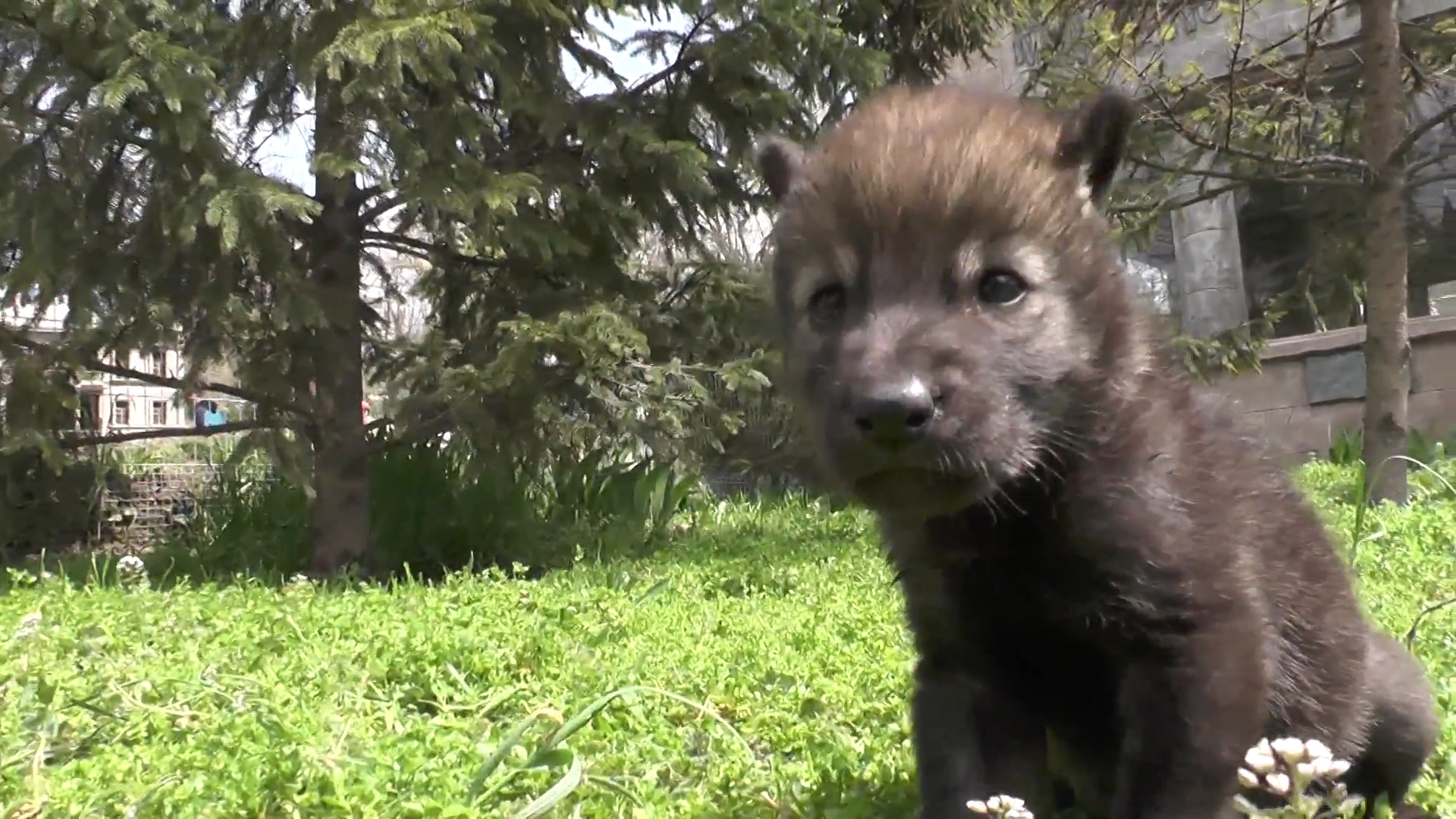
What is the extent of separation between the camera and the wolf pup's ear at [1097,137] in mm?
2086

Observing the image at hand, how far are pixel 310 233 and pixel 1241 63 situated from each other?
213 inches

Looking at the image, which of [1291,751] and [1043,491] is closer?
[1291,751]

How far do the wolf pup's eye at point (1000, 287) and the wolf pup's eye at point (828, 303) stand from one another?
0.22m

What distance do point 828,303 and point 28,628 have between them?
8.76 ft

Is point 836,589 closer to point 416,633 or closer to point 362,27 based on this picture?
point 416,633

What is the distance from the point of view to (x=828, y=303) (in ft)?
6.57

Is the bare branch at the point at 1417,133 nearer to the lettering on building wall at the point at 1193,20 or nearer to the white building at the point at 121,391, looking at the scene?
the lettering on building wall at the point at 1193,20

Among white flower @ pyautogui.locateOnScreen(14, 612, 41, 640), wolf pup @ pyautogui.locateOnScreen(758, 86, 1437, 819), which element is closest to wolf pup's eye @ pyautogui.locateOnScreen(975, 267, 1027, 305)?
wolf pup @ pyautogui.locateOnScreen(758, 86, 1437, 819)

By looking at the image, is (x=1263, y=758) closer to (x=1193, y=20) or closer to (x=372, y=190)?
(x=372, y=190)

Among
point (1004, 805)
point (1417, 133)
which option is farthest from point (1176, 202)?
point (1004, 805)

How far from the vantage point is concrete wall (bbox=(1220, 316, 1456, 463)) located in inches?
364

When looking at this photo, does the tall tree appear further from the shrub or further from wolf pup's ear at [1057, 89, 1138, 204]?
wolf pup's ear at [1057, 89, 1138, 204]

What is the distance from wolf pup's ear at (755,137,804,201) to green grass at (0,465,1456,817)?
3.58ft

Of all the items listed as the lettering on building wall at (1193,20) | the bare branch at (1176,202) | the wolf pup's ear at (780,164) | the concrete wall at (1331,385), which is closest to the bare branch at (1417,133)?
the bare branch at (1176,202)
